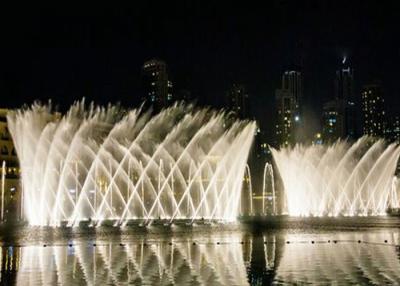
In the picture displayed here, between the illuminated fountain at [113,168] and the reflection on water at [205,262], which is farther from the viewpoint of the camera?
the illuminated fountain at [113,168]

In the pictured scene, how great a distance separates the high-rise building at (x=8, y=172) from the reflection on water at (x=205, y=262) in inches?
2691

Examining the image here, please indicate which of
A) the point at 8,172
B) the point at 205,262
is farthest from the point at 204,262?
the point at 8,172

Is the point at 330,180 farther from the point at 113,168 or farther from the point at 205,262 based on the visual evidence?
the point at 205,262

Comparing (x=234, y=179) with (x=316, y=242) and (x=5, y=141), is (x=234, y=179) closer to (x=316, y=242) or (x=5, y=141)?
(x=316, y=242)

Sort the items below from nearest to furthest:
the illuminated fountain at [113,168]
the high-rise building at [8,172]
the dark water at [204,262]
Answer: the dark water at [204,262], the illuminated fountain at [113,168], the high-rise building at [8,172]

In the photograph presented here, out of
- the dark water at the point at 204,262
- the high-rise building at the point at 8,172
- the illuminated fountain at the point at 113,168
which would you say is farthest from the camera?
the high-rise building at the point at 8,172

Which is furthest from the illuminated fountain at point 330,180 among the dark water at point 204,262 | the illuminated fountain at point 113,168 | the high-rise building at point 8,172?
the dark water at point 204,262

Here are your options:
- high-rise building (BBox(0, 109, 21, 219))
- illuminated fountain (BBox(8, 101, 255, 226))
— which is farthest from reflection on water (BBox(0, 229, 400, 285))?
high-rise building (BBox(0, 109, 21, 219))

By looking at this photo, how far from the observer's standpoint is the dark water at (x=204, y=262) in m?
21.5

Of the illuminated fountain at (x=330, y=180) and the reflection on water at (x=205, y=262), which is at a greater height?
the illuminated fountain at (x=330, y=180)

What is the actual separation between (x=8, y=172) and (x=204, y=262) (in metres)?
92.5

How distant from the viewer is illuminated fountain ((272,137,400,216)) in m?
96.7

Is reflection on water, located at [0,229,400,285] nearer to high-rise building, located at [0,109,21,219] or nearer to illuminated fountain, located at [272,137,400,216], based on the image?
illuminated fountain, located at [272,137,400,216]

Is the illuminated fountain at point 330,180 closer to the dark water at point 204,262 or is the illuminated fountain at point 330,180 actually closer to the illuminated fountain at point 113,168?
the illuminated fountain at point 113,168
